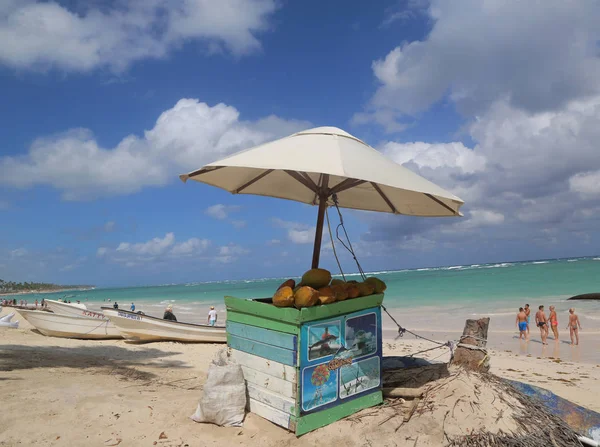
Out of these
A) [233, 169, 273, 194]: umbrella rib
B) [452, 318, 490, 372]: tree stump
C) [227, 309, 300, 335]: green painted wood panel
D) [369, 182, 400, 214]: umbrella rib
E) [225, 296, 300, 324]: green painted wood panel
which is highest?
[233, 169, 273, 194]: umbrella rib

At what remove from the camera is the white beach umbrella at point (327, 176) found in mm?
3865

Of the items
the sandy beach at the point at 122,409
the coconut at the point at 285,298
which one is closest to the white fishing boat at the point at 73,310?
the sandy beach at the point at 122,409

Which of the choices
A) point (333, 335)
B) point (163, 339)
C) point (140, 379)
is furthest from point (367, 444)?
A: point (163, 339)

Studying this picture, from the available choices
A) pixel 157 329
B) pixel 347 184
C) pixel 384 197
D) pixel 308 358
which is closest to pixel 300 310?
pixel 308 358

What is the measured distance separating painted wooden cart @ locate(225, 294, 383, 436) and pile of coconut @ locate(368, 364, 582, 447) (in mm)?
329

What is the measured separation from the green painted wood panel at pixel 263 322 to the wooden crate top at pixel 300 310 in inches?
1.3

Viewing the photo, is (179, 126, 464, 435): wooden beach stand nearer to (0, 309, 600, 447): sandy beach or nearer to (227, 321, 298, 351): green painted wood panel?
(227, 321, 298, 351): green painted wood panel

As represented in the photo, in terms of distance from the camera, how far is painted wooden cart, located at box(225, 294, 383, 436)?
383cm

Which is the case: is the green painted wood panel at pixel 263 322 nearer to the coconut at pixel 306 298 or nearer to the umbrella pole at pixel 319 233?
the coconut at pixel 306 298

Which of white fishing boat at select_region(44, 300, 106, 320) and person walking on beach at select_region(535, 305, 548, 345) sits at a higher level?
white fishing boat at select_region(44, 300, 106, 320)

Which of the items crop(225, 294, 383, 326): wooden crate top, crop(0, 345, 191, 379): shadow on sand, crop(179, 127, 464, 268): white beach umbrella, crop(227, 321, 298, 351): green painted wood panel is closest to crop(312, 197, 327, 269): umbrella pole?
crop(179, 127, 464, 268): white beach umbrella

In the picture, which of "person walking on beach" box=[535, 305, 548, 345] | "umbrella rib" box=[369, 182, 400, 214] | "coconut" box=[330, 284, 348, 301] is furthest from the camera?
"person walking on beach" box=[535, 305, 548, 345]

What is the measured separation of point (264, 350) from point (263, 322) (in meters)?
0.27

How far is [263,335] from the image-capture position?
419cm
